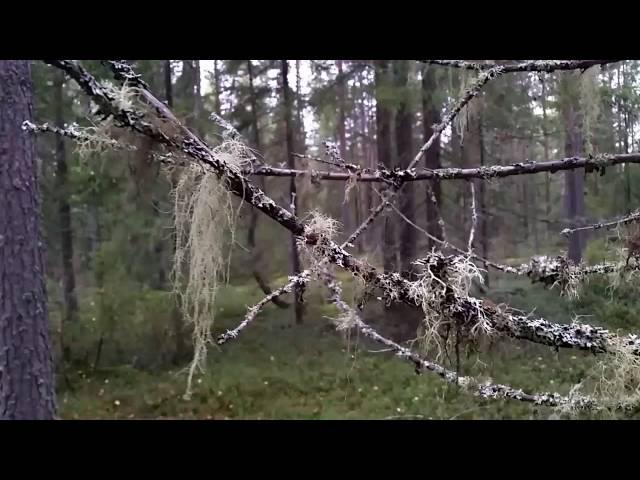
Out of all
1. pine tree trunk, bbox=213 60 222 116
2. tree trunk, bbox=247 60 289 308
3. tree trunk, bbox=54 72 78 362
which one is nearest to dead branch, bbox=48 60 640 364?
tree trunk, bbox=247 60 289 308

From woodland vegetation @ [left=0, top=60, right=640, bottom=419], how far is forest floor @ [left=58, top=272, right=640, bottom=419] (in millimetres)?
12

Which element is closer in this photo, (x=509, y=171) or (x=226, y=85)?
(x=509, y=171)

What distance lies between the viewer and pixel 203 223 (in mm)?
843

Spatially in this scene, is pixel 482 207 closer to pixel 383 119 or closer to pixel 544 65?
pixel 383 119

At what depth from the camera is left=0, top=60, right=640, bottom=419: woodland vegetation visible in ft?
3.16

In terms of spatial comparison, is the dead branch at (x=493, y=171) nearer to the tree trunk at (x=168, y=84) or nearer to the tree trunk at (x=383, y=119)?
the tree trunk at (x=383, y=119)

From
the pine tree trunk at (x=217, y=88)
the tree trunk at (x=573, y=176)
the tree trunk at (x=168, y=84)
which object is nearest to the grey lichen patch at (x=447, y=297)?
the tree trunk at (x=573, y=176)

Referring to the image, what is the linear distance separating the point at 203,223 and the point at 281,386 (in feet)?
7.35

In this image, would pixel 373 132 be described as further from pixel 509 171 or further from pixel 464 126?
pixel 509 171

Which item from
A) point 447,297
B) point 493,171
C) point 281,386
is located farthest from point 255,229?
point 447,297

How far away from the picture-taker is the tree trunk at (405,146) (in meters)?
2.93
